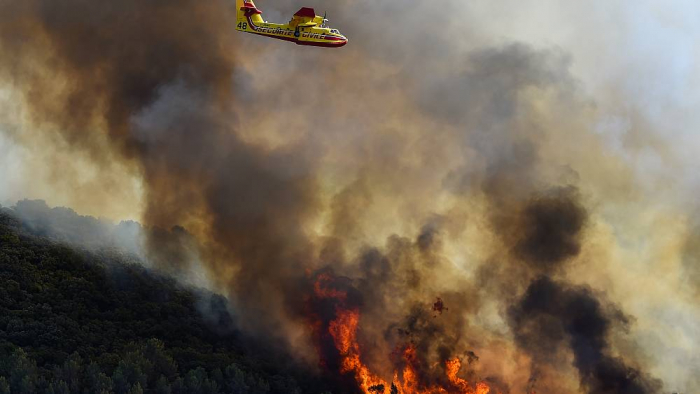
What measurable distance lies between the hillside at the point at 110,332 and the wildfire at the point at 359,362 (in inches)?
211

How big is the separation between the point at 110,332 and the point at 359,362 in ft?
111

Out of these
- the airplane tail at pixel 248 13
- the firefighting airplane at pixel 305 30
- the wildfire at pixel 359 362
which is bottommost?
the wildfire at pixel 359 362

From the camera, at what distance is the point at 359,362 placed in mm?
140750

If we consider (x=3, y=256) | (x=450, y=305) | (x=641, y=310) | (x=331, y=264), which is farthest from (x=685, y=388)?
(x=3, y=256)

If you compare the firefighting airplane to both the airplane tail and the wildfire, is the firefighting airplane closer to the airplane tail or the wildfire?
the airplane tail

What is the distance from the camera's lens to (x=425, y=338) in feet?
459

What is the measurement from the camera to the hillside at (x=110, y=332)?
125562 millimetres

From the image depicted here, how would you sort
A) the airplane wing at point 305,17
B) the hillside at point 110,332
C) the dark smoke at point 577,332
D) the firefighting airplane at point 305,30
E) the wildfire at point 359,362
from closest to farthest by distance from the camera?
the hillside at point 110,332, the dark smoke at point 577,332, the airplane wing at point 305,17, the firefighting airplane at point 305,30, the wildfire at point 359,362

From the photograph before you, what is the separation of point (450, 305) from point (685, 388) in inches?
1276

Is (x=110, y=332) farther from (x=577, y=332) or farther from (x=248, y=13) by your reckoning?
(x=577, y=332)

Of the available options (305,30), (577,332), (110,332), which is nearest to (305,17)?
(305,30)

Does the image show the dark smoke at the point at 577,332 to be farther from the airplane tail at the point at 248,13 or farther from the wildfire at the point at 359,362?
the airplane tail at the point at 248,13

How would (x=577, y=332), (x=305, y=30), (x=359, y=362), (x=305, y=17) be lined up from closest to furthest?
(x=305, y=17) → (x=577, y=332) → (x=305, y=30) → (x=359, y=362)

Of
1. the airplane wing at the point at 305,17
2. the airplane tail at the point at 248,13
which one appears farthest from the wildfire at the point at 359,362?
the airplane tail at the point at 248,13
